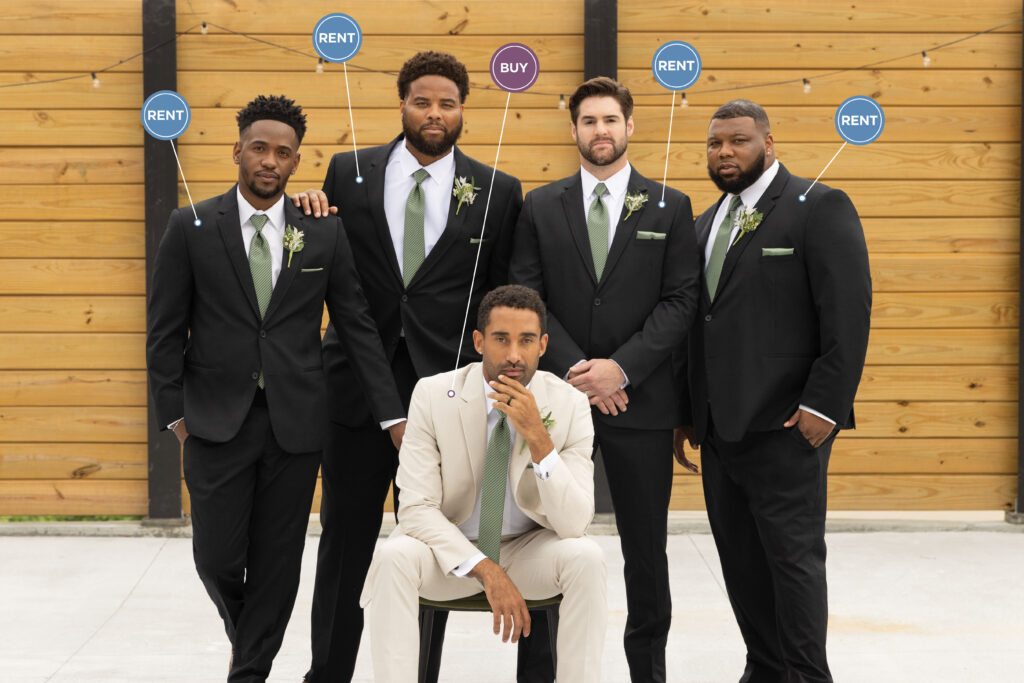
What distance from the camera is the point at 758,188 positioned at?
10.4 ft

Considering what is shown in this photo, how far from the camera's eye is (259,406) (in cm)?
299

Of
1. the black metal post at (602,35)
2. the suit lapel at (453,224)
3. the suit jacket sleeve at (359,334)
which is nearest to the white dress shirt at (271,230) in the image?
the suit jacket sleeve at (359,334)

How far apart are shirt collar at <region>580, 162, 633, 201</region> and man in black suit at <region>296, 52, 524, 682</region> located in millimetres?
224

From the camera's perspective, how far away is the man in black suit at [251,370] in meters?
2.96

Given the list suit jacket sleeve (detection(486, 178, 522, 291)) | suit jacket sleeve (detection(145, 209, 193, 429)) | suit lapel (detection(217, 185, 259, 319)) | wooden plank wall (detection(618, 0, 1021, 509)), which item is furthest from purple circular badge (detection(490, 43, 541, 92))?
suit jacket sleeve (detection(145, 209, 193, 429))

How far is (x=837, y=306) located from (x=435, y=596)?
4.24ft

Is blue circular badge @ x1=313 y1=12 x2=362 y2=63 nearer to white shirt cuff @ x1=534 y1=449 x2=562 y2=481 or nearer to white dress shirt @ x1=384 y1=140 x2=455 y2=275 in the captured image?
white dress shirt @ x1=384 y1=140 x2=455 y2=275

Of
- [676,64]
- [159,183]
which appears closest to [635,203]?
[676,64]

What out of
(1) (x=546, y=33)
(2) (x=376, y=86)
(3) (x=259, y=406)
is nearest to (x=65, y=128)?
(2) (x=376, y=86)

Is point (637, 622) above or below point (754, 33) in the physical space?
below

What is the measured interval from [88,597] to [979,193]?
442 centimetres

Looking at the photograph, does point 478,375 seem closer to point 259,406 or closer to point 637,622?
point 259,406

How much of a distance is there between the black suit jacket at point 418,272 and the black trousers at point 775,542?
801 millimetres

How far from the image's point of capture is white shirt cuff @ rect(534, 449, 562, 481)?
2.69m
